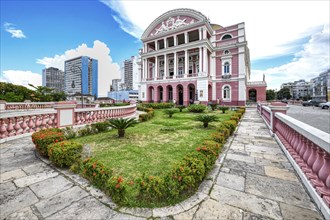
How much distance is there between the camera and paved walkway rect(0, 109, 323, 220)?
6.52ft

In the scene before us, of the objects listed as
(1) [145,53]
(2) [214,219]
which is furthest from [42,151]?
(1) [145,53]

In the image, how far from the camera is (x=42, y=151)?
3.91 metres

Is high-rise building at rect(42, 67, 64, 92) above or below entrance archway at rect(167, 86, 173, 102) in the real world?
above

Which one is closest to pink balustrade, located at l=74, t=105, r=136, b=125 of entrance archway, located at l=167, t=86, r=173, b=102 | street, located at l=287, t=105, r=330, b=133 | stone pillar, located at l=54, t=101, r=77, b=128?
stone pillar, located at l=54, t=101, r=77, b=128

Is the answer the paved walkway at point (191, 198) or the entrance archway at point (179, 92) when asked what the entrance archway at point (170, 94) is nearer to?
the entrance archway at point (179, 92)

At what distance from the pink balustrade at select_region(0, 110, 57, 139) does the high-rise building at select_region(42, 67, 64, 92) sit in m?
59.0

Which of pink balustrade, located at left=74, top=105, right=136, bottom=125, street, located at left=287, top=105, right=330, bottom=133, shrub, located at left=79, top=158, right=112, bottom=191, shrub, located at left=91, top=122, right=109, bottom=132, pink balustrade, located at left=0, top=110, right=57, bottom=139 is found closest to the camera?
shrub, located at left=79, top=158, right=112, bottom=191

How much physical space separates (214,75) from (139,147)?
26.0 metres

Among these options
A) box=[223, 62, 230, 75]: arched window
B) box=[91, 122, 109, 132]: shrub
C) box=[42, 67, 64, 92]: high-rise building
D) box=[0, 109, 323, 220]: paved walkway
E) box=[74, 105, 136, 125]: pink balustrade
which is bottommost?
box=[0, 109, 323, 220]: paved walkway

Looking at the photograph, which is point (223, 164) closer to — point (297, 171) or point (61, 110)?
point (297, 171)

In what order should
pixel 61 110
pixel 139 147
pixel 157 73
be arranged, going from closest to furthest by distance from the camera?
pixel 139 147 → pixel 61 110 → pixel 157 73

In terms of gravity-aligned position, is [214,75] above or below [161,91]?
above

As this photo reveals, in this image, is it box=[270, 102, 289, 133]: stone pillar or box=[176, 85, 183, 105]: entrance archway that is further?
box=[176, 85, 183, 105]: entrance archway

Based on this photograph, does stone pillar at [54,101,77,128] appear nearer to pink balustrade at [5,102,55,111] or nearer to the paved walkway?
the paved walkway
